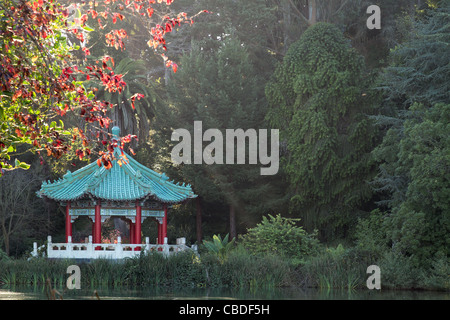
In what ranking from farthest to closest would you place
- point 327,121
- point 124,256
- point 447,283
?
point 327,121 < point 124,256 < point 447,283

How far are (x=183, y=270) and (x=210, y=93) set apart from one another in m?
12.1

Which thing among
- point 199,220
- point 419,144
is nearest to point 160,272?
point 419,144

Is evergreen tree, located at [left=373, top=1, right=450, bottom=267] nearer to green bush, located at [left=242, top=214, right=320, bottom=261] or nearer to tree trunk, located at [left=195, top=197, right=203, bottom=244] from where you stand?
green bush, located at [left=242, top=214, right=320, bottom=261]

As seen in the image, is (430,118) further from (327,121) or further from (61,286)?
(61,286)

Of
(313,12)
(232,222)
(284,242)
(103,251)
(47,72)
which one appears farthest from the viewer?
(313,12)

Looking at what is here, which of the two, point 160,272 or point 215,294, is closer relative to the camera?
point 215,294

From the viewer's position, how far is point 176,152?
107ft

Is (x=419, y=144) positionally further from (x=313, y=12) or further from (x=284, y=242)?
(x=313, y=12)

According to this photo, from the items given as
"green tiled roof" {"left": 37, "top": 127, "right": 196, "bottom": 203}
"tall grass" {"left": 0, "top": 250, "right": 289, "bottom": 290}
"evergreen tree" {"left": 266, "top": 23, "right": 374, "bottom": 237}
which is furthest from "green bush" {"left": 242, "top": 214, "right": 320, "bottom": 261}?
"evergreen tree" {"left": 266, "top": 23, "right": 374, "bottom": 237}

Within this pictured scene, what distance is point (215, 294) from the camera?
62.5 ft

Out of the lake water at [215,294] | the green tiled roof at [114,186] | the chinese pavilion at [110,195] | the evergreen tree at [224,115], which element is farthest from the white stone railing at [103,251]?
the evergreen tree at [224,115]

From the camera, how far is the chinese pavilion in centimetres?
2531

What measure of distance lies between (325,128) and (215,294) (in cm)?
1315

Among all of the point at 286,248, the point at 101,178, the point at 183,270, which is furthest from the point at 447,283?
the point at 101,178
